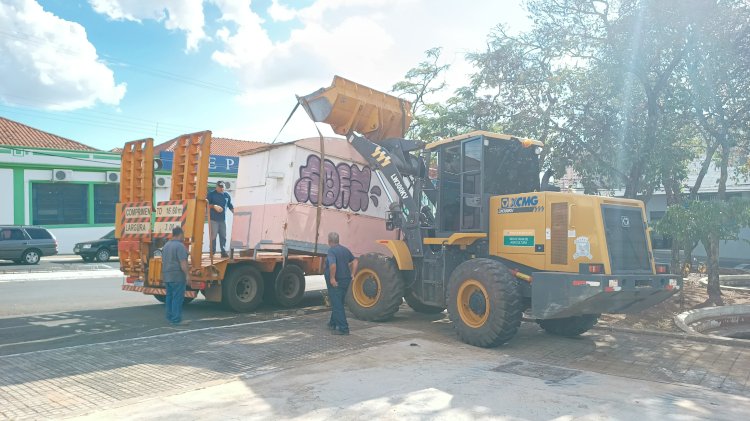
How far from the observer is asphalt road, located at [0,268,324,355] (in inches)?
335

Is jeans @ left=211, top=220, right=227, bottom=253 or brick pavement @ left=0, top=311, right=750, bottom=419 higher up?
jeans @ left=211, top=220, right=227, bottom=253

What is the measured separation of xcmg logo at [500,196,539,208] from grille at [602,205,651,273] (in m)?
0.95

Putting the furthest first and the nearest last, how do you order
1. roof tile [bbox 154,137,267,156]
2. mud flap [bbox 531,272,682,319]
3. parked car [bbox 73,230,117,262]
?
roof tile [bbox 154,137,267,156] < parked car [bbox 73,230,117,262] < mud flap [bbox 531,272,682,319]

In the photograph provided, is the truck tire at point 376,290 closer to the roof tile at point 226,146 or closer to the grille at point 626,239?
the grille at point 626,239

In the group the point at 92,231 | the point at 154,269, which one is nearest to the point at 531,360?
the point at 154,269

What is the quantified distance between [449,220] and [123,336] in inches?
212

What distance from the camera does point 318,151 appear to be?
454 inches

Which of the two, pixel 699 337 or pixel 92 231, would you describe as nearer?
pixel 699 337

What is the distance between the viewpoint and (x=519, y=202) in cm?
841

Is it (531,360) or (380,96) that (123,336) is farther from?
(380,96)

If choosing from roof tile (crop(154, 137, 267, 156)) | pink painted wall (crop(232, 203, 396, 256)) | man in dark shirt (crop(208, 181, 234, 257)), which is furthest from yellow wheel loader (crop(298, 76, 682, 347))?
roof tile (crop(154, 137, 267, 156))

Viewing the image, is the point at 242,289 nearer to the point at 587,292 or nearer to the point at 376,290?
the point at 376,290

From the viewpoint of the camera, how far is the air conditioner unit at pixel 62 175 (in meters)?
28.5

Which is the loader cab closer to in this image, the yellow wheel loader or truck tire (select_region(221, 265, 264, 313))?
the yellow wheel loader
